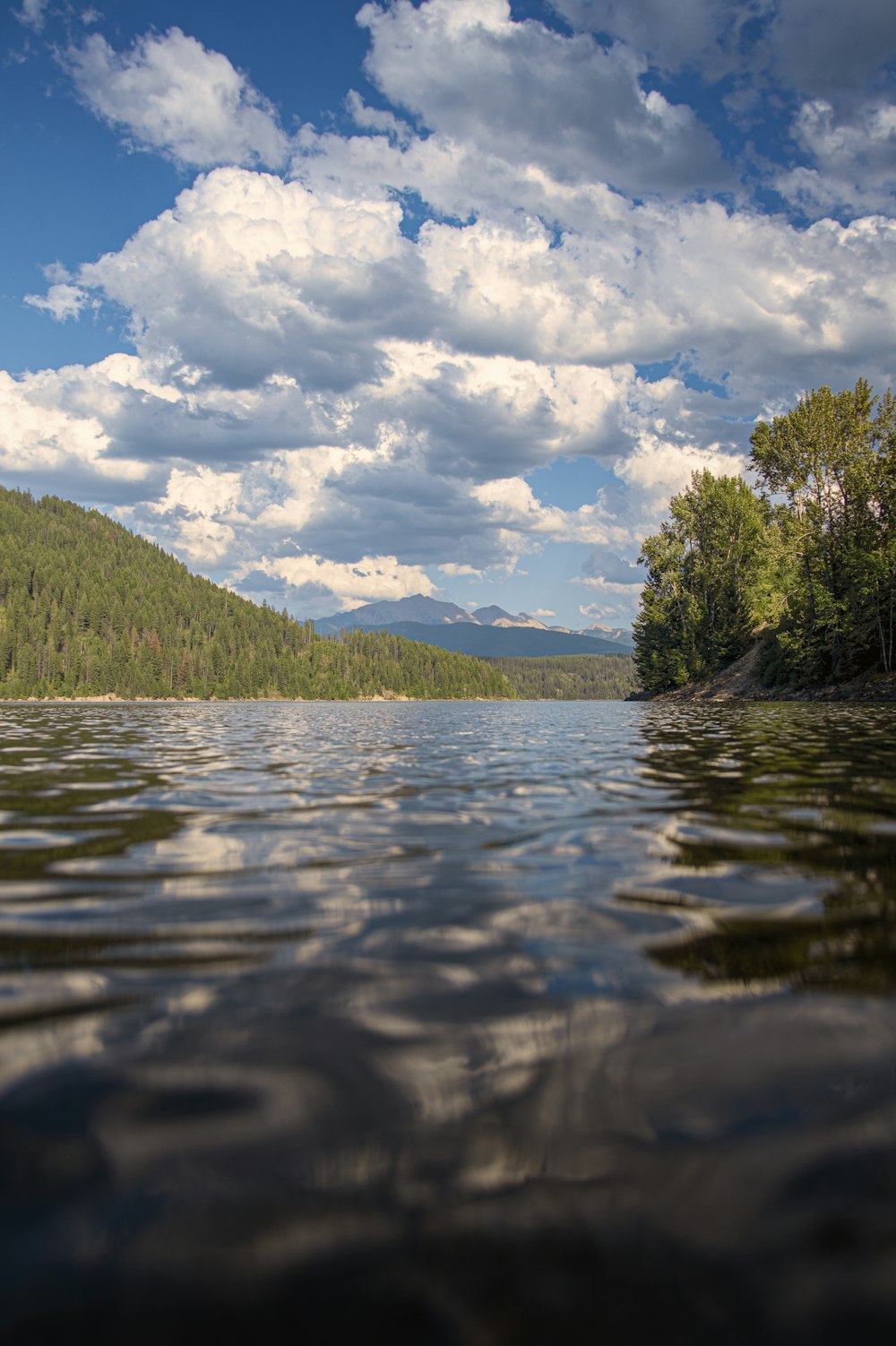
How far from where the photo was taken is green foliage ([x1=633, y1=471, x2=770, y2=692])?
7875cm

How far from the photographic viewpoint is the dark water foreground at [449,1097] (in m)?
1.82

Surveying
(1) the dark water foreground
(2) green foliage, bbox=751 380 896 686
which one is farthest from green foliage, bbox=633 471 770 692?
(1) the dark water foreground

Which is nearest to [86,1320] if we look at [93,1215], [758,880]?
[93,1215]

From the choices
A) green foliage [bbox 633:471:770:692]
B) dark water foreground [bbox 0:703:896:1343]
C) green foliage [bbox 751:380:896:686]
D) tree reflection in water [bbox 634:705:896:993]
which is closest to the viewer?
dark water foreground [bbox 0:703:896:1343]

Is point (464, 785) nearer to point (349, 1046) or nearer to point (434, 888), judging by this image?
point (434, 888)

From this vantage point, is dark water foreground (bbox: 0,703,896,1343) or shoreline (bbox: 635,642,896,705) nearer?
dark water foreground (bbox: 0,703,896,1343)

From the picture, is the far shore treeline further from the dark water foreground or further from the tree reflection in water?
the dark water foreground

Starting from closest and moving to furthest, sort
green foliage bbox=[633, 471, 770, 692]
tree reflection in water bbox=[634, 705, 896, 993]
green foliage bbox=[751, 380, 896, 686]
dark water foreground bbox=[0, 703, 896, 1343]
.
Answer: dark water foreground bbox=[0, 703, 896, 1343]
tree reflection in water bbox=[634, 705, 896, 993]
green foliage bbox=[751, 380, 896, 686]
green foliage bbox=[633, 471, 770, 692]

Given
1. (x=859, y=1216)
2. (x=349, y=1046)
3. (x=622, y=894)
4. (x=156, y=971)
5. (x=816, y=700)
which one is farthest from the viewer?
(x=816, y=700)

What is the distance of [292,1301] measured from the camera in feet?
5.90

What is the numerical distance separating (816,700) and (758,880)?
53405mm

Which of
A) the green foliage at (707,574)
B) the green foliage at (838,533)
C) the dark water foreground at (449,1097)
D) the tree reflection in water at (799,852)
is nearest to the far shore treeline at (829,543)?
the green foliage at (838,533)

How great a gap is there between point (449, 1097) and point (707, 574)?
3285 inches

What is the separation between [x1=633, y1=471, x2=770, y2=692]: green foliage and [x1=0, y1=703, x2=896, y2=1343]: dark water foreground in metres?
74.6
